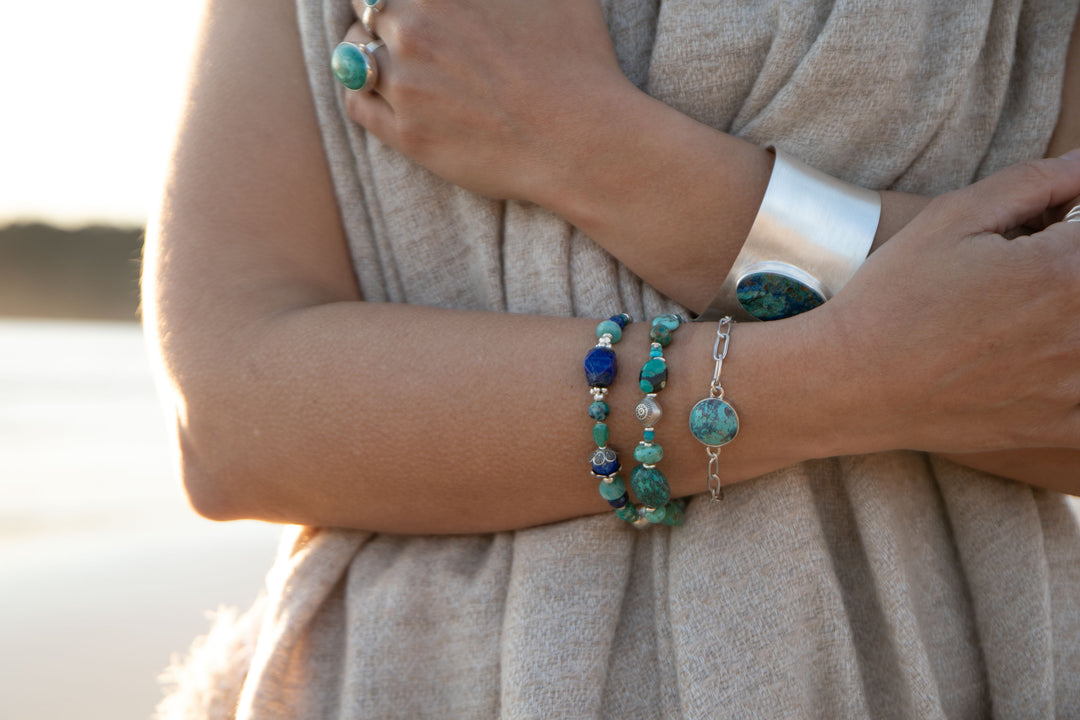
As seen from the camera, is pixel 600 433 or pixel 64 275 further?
pixel 64 275

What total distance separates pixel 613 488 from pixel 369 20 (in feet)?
1.80

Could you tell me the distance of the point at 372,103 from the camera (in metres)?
0.86

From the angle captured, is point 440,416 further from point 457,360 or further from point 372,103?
point 372,103

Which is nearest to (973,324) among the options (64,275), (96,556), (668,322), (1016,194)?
(1016,194)

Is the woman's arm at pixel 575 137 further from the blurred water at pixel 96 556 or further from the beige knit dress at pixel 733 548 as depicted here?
the blurred water at pixel 96 556

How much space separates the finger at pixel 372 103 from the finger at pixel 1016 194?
1.84 ft

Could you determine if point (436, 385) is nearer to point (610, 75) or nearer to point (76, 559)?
point (610, 75)

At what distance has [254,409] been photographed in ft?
2.56

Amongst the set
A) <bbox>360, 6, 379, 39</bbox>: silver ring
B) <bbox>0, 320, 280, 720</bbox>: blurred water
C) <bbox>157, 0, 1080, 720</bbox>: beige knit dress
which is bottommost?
<bbox>0, 320, 280, 720</bbox>: blurred water

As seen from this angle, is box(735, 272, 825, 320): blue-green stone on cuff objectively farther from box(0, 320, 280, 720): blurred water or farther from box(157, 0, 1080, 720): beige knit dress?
box(0, 320, 280, 720): blurred water

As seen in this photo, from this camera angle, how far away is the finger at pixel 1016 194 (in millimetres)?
711

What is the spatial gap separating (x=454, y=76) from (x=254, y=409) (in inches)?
15.1

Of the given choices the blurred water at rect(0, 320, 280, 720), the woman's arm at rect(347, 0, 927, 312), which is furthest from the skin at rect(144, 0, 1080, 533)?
the blurred water at rect(0, 320, 280, 720)

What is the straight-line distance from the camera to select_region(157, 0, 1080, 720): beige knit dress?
769mm
